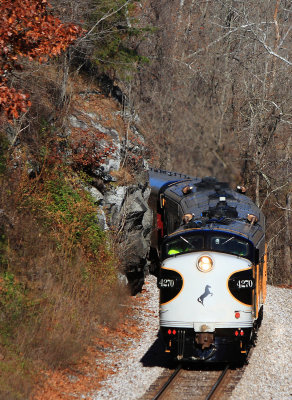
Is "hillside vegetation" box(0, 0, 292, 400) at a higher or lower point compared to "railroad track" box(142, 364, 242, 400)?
higher

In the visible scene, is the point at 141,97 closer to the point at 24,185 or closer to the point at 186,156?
the point at 186,156

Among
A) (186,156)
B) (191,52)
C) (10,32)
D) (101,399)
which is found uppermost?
(191,52)

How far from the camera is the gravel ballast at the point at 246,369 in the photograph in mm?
13019

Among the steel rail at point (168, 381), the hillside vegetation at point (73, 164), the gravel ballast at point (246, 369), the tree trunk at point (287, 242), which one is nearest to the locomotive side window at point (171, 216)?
the hillside vegetation at point (73, 164)

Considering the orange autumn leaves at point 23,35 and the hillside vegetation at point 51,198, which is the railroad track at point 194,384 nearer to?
the hillside vegetation at point 51,198

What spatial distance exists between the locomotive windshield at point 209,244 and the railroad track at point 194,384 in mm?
2565

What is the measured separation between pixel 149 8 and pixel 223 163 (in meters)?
16.8

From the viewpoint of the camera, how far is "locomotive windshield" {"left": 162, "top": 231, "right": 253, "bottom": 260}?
13863 mm

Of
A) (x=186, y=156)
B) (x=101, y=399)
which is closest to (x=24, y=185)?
(x=101, y=399)

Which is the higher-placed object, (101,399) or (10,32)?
Answer: (10,32)

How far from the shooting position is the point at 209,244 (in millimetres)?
13945

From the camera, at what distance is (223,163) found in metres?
29.5

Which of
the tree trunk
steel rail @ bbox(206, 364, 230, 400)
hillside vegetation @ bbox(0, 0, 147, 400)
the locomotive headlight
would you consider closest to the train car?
the locomotive headlight

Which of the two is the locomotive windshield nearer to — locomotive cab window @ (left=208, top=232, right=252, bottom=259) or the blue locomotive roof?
locomotive cab window @ (left=208, top=232, right=252, bottom=259)
